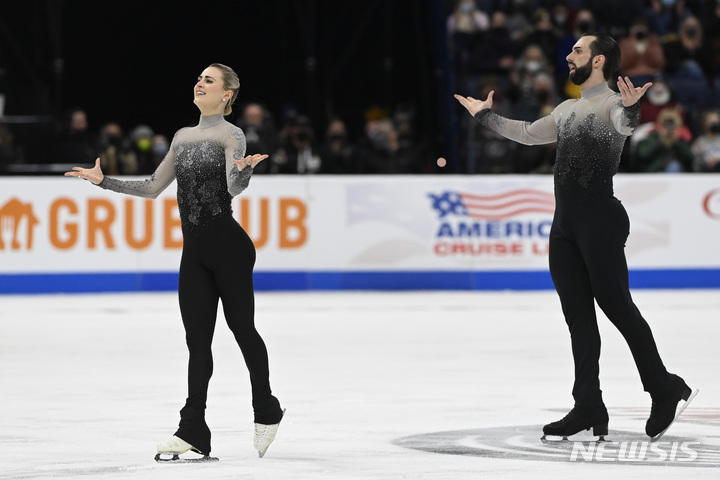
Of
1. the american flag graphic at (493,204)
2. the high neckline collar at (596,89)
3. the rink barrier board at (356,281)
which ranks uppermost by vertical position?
the high neckline collar at (596,89)

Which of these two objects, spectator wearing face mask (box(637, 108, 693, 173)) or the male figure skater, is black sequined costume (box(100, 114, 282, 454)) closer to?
the male figure skater

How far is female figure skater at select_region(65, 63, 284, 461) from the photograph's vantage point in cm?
620

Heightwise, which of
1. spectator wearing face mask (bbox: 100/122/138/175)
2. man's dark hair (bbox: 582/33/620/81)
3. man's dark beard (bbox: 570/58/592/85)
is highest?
man's dark hair (bbox: 582/33/620/81)

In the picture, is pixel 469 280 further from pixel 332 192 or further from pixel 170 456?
pixel 170 456

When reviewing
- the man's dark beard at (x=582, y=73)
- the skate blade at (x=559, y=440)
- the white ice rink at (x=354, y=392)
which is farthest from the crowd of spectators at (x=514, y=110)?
the skate blade at (x=559, y=440)

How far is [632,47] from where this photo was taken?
20.5m

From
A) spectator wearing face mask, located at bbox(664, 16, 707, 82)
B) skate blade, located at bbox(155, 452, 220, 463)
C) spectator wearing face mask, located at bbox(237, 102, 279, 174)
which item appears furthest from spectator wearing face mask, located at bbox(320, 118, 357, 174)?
skate blade, located at bbox(155, 452, 220, 463)

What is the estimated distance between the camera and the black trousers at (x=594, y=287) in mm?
6633

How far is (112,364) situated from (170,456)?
3911mm

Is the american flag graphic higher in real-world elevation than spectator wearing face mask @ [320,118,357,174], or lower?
lower

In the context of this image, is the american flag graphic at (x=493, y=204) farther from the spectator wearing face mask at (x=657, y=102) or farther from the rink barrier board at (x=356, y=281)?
the spectator wearing face mask at (x=657, y=102)

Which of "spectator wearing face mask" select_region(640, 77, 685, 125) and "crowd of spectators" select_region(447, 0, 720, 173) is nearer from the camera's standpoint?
"crowd of spectators" select_region(447, 0, 720, 173)

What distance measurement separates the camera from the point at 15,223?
1609 centimetres

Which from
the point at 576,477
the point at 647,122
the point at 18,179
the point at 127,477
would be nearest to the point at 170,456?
the point at 127,477
